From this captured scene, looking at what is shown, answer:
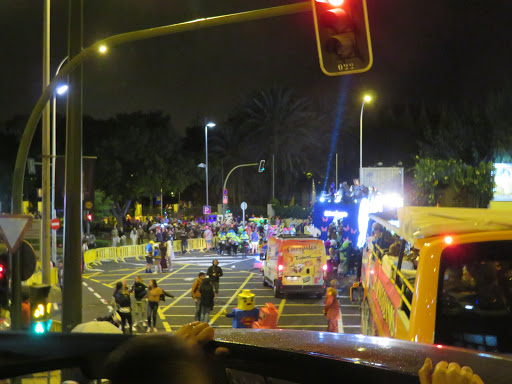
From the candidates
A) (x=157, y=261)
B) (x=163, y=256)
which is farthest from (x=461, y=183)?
(x=157, y=261)

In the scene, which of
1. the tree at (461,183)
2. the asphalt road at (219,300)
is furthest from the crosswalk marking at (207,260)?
the tree at (461,183)

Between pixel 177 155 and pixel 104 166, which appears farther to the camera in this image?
pixel 177 155

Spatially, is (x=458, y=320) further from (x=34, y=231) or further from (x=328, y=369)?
(x=34, y=231)

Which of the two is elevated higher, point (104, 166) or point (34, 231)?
point (104, 166)

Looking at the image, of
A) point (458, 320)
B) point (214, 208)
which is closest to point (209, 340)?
point (458, 320)

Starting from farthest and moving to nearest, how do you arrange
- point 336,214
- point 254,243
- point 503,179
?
point 254,243 < point 336,214 < point 503,179

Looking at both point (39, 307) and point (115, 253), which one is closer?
point (39, 307)

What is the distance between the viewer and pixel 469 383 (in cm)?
161

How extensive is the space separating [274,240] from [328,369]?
2014cm

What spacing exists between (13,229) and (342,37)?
472 cm

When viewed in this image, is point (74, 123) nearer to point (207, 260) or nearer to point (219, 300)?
point (219, 300)

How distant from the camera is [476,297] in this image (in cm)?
438

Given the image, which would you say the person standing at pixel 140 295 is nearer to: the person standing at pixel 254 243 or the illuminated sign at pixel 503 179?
the illuminated sign at pixel 503 179

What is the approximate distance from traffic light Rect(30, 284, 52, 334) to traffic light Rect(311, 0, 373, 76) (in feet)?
16.7
